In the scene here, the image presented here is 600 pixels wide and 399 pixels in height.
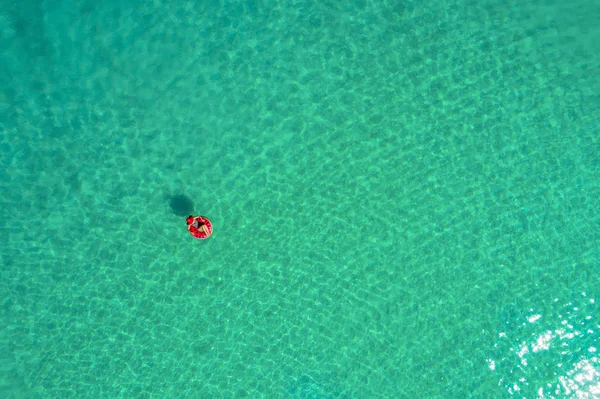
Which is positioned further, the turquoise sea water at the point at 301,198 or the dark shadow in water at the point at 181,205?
the dark shadow in water at the point at 181,205

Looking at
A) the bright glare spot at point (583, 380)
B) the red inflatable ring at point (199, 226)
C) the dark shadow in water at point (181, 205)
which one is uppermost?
the bright glare spot at point (583, 380)

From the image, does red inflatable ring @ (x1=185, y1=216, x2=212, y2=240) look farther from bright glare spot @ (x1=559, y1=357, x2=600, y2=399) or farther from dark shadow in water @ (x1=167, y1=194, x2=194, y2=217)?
bright glare spot @ (x1=559, y1=357, x2=600, y2=399)

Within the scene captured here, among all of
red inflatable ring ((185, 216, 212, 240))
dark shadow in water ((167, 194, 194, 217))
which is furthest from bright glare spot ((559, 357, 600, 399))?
dark shadow in water ((167, 194, 194, 217))

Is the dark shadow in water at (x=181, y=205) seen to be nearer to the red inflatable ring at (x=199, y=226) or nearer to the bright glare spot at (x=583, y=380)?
the red inflatable ring at (x=199, y=226)

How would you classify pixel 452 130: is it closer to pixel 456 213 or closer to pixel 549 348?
pixel 456 213

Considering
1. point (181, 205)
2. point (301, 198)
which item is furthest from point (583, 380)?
point (181, 205)

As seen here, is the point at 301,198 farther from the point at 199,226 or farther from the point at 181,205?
the point at 181,205

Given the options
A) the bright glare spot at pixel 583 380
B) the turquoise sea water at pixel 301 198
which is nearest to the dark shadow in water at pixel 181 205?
the turquoise sea water at pixel 301 198
